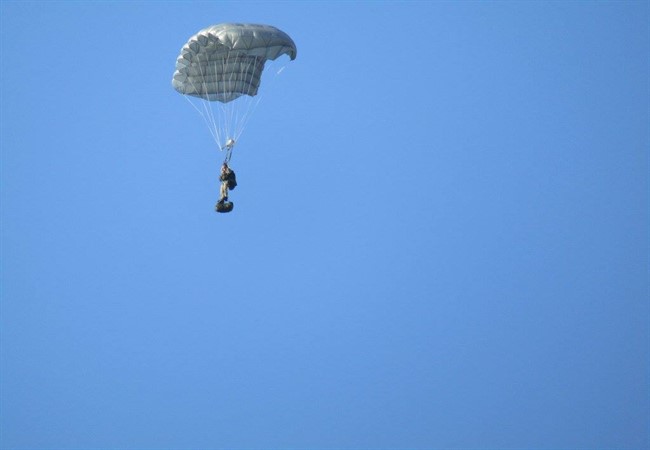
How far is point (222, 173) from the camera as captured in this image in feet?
113

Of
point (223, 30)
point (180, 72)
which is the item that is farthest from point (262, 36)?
point (180, 72)

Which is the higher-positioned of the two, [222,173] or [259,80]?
[259,80]

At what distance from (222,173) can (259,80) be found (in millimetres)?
3616

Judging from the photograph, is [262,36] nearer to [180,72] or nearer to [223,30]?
[223,30]

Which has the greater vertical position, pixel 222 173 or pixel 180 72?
pixel 180 72

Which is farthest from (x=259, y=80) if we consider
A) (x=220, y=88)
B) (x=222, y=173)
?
(x=222, y=173)

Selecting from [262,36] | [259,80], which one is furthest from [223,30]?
[259,80]

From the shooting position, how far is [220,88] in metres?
36.2

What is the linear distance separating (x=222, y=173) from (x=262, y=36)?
3957mm

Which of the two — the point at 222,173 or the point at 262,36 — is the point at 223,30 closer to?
the point at 262,36

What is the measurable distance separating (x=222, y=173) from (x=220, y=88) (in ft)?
9.92

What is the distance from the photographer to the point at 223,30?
33.5 m

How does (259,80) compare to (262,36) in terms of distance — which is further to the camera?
(259,80)

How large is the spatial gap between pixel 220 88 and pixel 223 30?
2.99 meters
